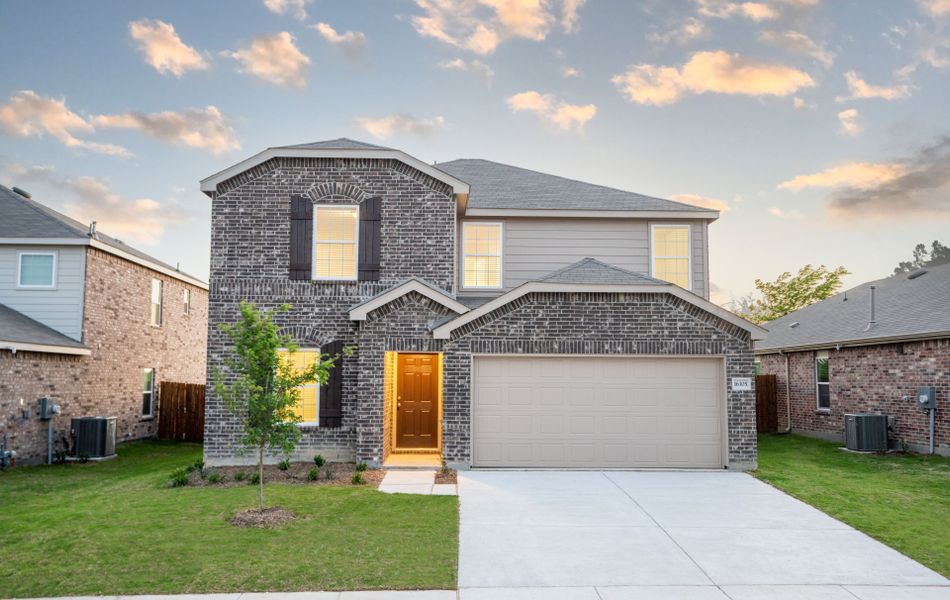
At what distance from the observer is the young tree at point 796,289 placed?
40188mm

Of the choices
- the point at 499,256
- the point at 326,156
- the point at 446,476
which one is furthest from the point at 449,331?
the point at 326,156

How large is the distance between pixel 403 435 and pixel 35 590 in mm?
8898

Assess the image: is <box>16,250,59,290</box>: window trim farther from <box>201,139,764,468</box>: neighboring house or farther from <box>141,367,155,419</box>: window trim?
<box>201,139,764,468</box>: neighboring house

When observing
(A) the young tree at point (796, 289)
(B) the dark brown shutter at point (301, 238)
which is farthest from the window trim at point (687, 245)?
(A) the young tree at point (796, 289)

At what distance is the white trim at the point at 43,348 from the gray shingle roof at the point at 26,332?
2.4 inches

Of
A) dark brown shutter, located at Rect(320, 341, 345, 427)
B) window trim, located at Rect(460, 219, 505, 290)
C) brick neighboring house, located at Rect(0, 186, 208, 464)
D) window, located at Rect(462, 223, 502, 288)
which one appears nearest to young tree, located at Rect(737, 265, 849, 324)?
window trim, located at Rect(460, 219, 505, 290)

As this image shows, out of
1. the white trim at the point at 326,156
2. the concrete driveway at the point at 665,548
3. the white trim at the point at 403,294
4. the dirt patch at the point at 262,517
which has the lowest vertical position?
the concrete driveway at the point at 665,548

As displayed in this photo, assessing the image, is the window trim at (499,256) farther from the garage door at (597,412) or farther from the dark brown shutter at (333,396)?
the dark brown shutter at (333,396)

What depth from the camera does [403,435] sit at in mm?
14547

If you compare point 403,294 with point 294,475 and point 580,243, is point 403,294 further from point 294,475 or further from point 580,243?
point 580,243

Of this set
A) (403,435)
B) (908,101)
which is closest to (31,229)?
(403,435)

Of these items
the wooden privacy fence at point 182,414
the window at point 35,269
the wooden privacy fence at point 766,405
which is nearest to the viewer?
the window at point 35,269

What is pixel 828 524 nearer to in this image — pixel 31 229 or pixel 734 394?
pixel 734 394

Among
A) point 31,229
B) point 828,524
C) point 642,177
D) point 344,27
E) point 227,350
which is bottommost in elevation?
point 828,524
